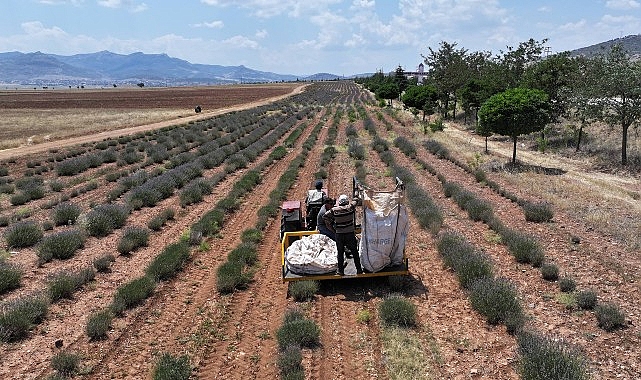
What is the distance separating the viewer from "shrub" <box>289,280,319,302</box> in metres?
8.86

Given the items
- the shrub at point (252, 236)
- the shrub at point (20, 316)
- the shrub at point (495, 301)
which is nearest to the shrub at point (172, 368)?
the shrub at point (20, 316)

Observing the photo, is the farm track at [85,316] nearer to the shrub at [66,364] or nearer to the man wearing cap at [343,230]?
the shrub at [66,364]

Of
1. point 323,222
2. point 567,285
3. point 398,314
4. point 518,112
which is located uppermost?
point 518,112

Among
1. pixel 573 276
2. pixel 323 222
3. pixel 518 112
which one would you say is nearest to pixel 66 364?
pixel 323 222

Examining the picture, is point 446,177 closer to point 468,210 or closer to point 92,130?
point 468,210

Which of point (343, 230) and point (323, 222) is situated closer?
point (343, 230)

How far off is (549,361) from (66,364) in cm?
654

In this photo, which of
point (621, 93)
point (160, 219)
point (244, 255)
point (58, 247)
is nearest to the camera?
point (244, 255)

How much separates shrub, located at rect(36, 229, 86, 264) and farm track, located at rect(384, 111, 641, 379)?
9.92 m

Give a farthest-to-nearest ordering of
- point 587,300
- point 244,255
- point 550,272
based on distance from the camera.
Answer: point 244,255, point 550,272, point 587,300

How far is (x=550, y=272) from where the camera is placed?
30.5 feet

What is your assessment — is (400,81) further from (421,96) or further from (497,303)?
(497,303)

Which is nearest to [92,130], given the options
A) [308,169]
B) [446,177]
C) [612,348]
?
[308,169]

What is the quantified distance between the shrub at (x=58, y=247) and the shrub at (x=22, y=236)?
2.56ft
